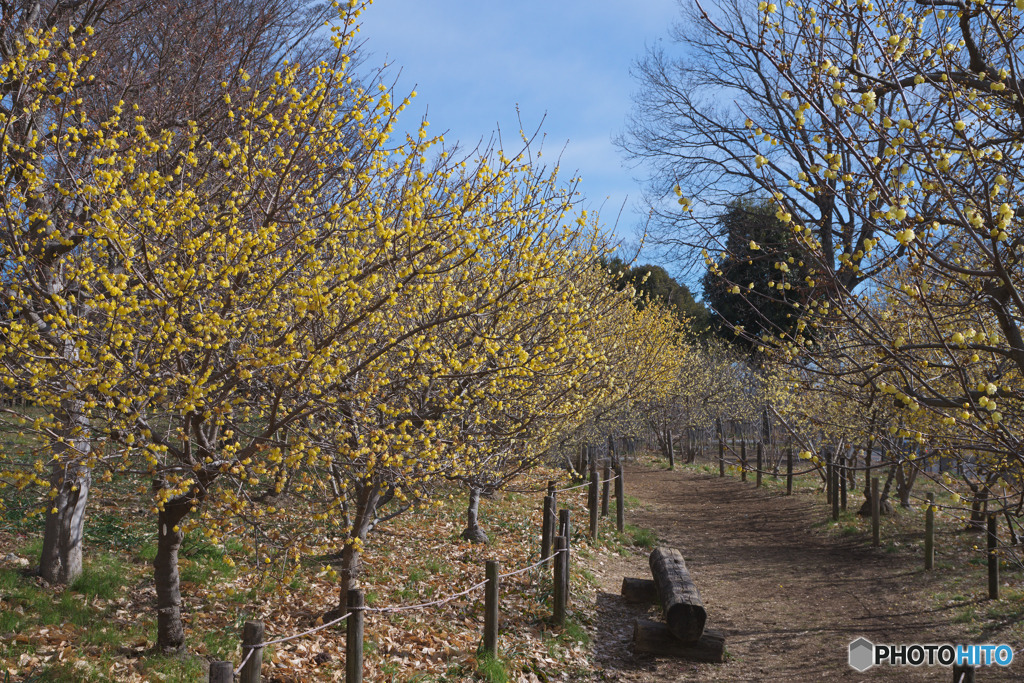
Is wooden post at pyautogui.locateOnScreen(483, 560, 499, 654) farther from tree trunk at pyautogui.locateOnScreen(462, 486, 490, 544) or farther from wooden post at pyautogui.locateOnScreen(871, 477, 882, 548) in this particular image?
wooden post at pyautogui.locateOnScreen(871, 477, 882, 548)

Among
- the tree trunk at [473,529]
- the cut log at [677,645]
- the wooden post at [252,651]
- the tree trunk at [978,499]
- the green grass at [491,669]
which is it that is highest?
the tree trunk at [978,499]

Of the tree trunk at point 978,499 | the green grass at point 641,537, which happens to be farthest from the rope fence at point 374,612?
the green grass at point 641,537

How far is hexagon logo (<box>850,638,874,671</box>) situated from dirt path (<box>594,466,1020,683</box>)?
3.7 inches

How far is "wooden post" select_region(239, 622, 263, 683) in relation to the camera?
383 centimetres

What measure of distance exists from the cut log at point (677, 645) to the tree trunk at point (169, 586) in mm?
4392

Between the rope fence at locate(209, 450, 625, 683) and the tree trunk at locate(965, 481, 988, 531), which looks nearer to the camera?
the rope fence at locate(209, 450, 625, 683)

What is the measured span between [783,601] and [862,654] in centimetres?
210

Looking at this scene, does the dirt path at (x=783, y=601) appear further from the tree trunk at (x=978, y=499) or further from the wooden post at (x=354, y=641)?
the wooden post at (x=354, y=641)

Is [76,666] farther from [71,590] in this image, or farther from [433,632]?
[433,632]

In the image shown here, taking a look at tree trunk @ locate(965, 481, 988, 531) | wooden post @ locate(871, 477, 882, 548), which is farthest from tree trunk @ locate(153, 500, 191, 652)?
wooden post @ locate(871, 477, 882, 548)

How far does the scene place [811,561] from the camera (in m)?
11.5

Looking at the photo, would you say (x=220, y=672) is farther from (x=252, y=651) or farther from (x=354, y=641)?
(x=354, y=641)

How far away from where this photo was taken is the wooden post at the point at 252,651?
3828 millimetres

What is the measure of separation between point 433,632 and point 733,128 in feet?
46.2
